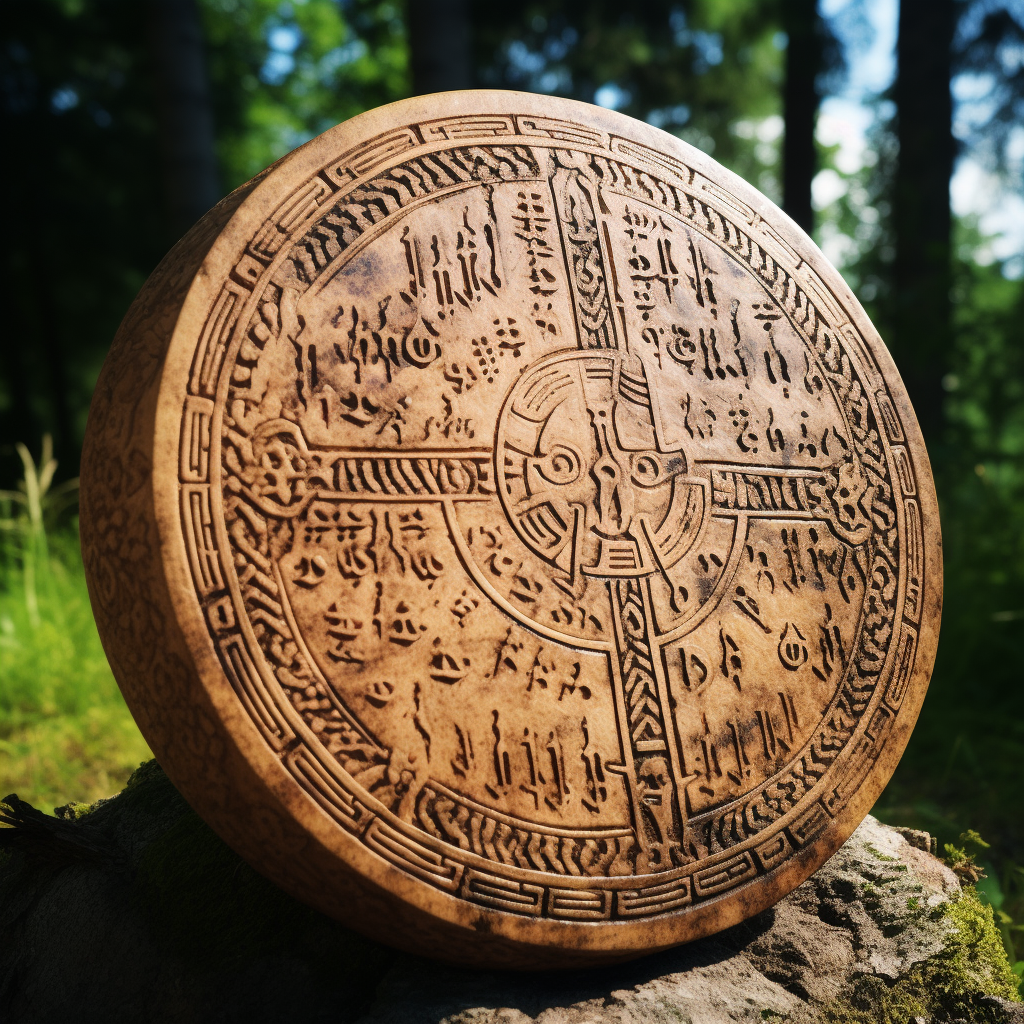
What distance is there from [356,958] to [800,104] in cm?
679

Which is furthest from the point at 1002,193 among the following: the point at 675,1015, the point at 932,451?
the point at 675,1015

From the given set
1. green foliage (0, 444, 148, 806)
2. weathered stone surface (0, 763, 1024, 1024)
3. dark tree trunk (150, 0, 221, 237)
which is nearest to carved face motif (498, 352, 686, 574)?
weathered stone surface (0, 763, 1024, 1024)

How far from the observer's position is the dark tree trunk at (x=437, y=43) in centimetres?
467

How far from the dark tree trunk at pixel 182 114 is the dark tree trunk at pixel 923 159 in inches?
161

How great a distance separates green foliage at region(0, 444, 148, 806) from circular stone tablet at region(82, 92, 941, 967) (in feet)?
5.66

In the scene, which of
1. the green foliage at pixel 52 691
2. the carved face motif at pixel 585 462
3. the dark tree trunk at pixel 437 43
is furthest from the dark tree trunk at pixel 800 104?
the green foliage at pixel 52 691

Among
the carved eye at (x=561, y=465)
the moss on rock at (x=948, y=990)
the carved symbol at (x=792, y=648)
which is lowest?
the moss on rock at (x=948, y=990)

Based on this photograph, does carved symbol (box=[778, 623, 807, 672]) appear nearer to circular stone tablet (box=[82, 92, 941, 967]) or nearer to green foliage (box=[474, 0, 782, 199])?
circular stone tablet (box=[82, 92, 941, 967])

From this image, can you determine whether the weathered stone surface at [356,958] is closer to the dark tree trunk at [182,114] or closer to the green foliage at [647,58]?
the dark tree trunk at [182,114]

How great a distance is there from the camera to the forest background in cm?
341

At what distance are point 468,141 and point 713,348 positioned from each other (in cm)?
71

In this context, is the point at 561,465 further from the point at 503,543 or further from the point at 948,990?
the point at 948,990

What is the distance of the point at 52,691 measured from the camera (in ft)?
11.0

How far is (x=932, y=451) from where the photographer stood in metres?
4.46
